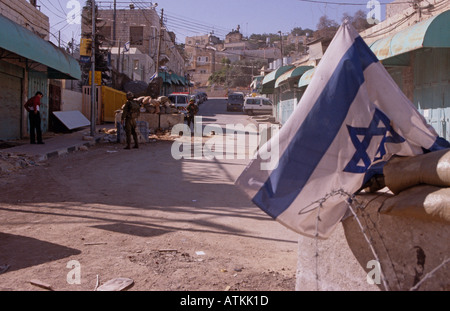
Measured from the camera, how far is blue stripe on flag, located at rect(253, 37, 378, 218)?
8.10 feet

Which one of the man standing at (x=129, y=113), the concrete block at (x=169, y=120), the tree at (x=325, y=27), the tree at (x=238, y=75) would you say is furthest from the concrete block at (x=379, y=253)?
the tree at (x=238, y=75)

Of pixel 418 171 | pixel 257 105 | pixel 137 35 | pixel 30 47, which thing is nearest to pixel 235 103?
pixel 257 105

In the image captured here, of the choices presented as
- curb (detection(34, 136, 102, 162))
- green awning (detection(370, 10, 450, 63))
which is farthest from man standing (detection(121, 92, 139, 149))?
green awning (detection(370, 10, 450, 63))

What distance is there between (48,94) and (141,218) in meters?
15.6

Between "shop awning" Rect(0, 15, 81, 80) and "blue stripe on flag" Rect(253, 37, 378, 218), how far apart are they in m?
9.55

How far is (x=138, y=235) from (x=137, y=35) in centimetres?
5120

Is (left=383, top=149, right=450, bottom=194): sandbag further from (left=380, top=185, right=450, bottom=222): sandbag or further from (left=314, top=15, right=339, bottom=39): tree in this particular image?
(left=314, top=15, right=339, bottom=39): tree

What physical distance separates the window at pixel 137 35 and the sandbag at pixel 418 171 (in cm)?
5262

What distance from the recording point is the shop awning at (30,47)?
33.5 ft

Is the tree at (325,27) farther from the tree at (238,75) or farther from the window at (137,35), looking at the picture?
the tree at (238,75)

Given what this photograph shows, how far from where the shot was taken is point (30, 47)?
38.1ft

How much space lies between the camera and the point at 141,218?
5.29 m

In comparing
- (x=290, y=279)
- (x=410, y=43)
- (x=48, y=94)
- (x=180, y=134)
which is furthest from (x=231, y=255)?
(x=48, y=94)
